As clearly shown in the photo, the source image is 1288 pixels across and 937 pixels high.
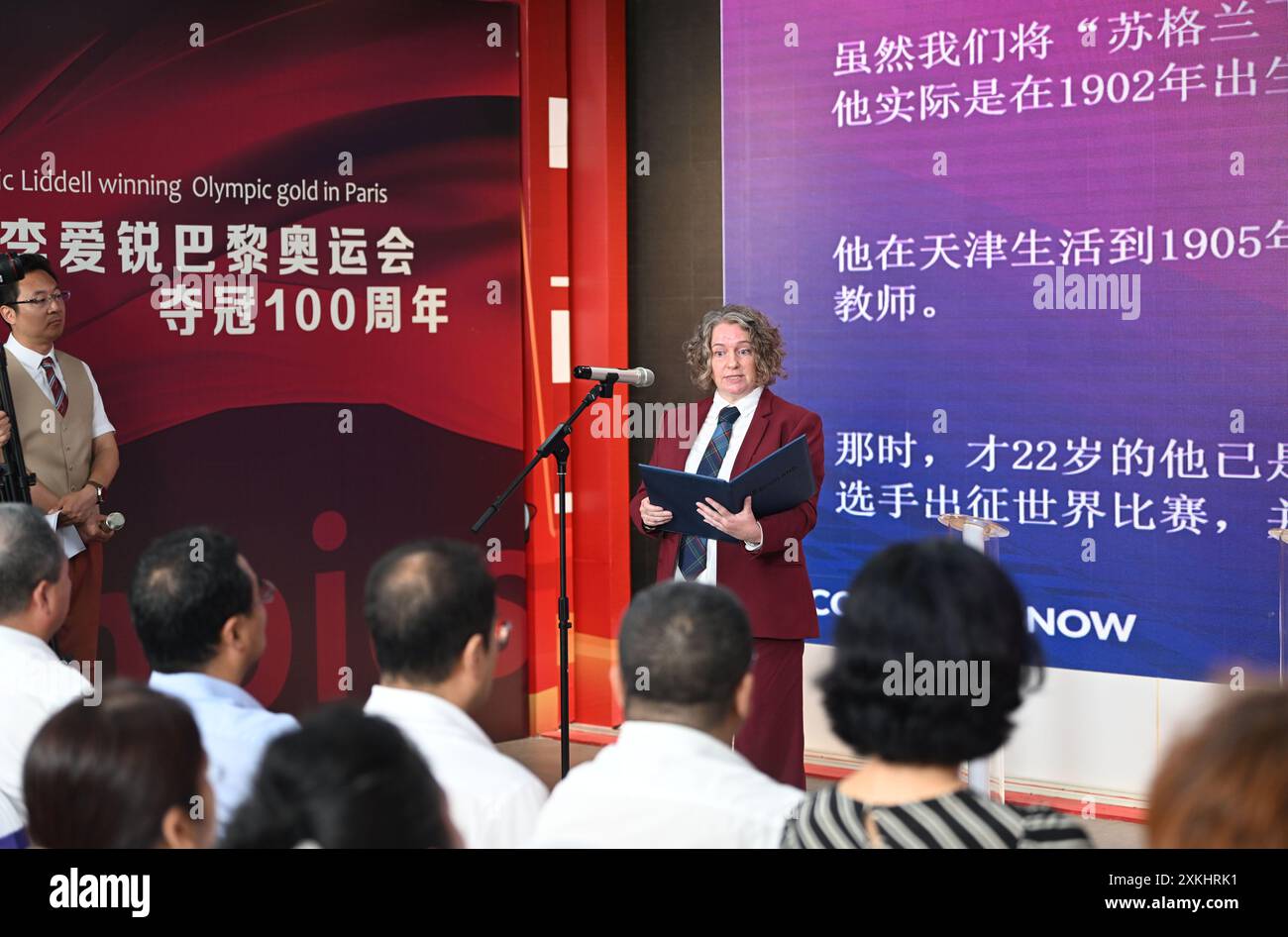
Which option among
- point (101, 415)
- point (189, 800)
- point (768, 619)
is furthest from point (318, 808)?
point (101, 415)

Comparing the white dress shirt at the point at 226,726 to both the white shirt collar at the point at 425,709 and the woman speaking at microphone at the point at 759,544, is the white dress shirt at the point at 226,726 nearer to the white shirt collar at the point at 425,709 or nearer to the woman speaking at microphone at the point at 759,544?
the white shirt collar at the point at 425,709

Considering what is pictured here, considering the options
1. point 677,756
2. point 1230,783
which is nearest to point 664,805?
point 677,756

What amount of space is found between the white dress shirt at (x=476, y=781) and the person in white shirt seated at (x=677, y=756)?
11 centimetres

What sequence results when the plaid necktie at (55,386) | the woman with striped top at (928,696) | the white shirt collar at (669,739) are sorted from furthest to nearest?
1. the plaid necktie at (55,386)
2. the white shirt collar at (669,739)
3. the woman with striped top at (928,696)

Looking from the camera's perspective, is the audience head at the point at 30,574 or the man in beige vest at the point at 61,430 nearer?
the audience head at the point at 30,574

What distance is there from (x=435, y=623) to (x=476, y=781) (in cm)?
35

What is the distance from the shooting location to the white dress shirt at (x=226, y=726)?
2.31 m

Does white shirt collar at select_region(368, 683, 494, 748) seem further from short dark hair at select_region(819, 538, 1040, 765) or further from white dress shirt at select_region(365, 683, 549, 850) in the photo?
short dark hair at select_region(819, 538, 1040, 765)

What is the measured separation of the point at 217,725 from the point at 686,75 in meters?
4.00

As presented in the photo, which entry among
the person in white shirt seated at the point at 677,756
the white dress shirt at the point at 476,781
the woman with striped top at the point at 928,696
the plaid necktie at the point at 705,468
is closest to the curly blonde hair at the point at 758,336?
the plaid necktie at the point at 705,468

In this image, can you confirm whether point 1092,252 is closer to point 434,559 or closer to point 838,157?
point 838,157

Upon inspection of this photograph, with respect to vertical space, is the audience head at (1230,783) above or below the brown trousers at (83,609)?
above

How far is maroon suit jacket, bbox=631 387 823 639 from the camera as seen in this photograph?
4.22m

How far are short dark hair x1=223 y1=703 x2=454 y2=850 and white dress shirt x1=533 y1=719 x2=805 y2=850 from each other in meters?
0.43
